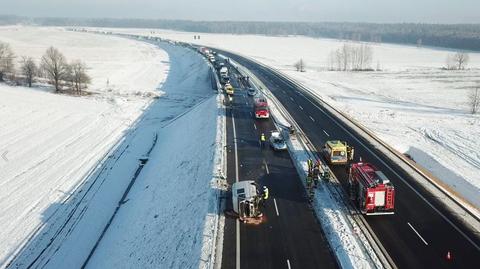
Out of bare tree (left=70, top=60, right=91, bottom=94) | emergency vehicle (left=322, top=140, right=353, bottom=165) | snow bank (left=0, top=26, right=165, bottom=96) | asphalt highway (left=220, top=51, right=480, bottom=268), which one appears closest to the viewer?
asphalt highway (left=220, top=51, right=480, bottom=268)

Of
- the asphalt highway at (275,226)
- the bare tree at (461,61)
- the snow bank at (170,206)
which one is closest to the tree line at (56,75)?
the snow bank at (170,206)

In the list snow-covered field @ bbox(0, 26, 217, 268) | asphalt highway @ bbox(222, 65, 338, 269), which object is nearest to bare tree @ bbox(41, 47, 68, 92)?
snow-covered field @ bbox(0, 26, 217, 268)

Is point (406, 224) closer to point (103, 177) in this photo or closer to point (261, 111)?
point (261, 111)

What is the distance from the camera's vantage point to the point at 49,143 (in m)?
62.0

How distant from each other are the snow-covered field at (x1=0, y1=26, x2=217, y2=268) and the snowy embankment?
140mm

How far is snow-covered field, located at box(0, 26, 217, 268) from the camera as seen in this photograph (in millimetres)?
32312

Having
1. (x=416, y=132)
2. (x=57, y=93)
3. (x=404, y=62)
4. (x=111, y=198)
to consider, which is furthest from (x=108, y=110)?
(x=404, y=62)

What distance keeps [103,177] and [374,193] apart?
31.4 meters

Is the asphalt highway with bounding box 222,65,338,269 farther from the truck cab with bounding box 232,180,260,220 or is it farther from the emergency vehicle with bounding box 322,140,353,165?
the emergency vehicle with bounding box 322,140,353,165

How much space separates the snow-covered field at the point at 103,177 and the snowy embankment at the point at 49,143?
0.46 feet

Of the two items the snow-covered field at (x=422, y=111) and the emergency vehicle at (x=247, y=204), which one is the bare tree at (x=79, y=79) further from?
the emergency vehicle at (x=247, y=204)

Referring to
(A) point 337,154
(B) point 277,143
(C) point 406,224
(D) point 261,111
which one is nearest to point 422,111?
(D) point 261,111

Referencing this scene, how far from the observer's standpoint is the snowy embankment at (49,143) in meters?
41.0

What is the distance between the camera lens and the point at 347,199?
31.9 metres
